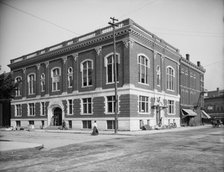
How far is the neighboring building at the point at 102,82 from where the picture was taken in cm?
3180

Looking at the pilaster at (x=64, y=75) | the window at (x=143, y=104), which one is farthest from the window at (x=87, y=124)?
the window at (x=143, y=104)

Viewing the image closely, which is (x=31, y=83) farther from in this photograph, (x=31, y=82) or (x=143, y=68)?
(x=143, y=68)

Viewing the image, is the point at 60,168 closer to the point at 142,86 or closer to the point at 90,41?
the point at 142,86

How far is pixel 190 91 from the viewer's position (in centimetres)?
5191

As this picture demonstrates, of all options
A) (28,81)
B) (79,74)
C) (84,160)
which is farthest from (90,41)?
(84,160)

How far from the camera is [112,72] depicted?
3322cm

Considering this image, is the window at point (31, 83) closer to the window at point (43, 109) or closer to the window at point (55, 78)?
the window at point (43, 109)

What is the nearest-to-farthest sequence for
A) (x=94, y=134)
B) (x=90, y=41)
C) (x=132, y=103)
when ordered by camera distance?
(x=94, y=134) < (x=132, y=103) < (x=90, y=41)

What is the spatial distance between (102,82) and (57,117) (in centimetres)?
A: 1187

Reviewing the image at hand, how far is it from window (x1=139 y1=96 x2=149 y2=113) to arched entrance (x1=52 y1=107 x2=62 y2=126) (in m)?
14.8

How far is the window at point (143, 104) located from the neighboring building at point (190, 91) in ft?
47.3

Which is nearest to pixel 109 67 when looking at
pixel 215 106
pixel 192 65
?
pixel 192 65

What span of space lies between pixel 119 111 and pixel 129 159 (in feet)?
70.4

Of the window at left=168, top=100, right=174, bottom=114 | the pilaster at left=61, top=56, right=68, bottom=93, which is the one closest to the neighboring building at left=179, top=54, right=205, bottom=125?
the window at left=168, top=100, right=174, bottom=114
